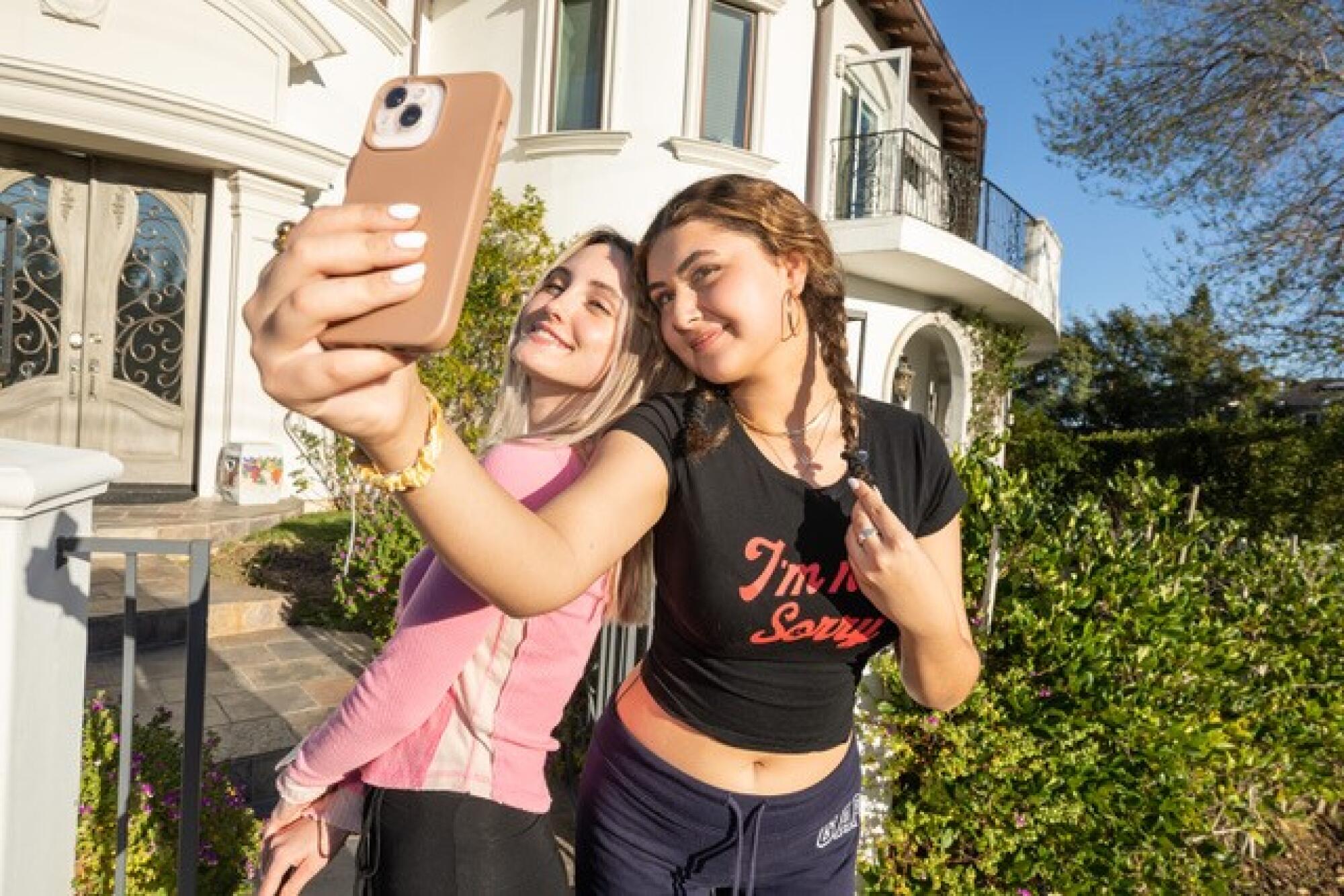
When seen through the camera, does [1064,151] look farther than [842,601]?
Yes

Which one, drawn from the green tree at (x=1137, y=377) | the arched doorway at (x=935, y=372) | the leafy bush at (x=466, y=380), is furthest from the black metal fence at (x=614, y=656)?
the green tree at (x=1137, y=377)

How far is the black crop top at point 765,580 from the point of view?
1213 millimetres

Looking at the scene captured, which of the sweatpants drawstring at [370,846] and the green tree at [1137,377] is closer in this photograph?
the sweatpants drawstring at [370,846]

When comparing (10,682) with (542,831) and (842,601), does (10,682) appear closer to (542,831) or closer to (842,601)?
(542,831)

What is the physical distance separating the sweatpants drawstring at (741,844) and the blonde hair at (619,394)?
374 millimetres

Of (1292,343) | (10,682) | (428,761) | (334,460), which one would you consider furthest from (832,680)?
(1292,343)

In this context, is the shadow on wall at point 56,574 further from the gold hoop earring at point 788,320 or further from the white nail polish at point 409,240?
the gold hoop earring at point 788,320

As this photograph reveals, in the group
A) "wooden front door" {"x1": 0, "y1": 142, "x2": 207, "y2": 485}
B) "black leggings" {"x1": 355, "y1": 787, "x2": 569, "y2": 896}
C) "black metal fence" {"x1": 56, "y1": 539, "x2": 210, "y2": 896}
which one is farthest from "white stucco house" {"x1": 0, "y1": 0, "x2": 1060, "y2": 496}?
"black leggings" {"x1": 355, "y1": 787, "x2": 569, "y2": 896}

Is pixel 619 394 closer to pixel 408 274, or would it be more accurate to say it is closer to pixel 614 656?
pixel 408 274

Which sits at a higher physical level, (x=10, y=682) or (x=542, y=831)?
(x=10, y=682)

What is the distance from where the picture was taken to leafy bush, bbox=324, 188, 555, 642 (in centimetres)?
462

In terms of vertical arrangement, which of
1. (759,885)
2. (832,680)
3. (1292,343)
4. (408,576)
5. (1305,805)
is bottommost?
(1305,805)

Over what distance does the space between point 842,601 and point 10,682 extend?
1.48m

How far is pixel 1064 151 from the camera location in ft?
35.5
